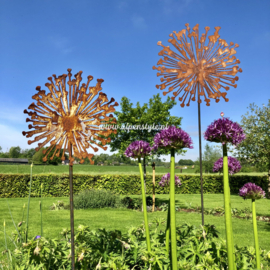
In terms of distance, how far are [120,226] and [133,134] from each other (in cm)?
471

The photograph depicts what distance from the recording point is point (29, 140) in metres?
1.89

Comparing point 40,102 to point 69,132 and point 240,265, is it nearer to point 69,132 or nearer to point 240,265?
point 69,132

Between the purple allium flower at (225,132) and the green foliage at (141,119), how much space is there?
8.34 meters

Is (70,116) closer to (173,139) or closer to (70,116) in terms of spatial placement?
(70,116)

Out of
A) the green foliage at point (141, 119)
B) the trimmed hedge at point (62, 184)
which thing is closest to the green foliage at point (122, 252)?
the green foliage at point (141, 119)

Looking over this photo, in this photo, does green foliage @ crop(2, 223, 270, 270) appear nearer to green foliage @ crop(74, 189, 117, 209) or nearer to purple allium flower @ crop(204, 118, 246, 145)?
purple allium flower @ crop(204, 118, 246, 145)

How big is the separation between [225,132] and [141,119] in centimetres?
867

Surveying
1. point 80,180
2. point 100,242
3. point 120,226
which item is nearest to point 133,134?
point 120,226

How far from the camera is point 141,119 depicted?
34.5 feet

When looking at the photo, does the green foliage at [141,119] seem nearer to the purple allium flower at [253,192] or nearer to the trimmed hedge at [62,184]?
the trimmed hedge at [62,184]

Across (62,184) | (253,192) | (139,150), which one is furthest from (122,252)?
(62,184)

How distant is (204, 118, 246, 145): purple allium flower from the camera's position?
6.21ft

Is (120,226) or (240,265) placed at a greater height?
(240,265)

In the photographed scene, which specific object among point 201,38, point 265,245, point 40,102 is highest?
point 201,38
